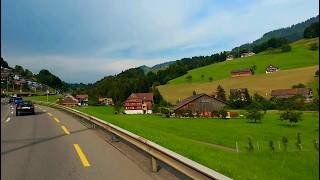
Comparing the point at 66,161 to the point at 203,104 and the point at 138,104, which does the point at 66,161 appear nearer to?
the point at 203,104

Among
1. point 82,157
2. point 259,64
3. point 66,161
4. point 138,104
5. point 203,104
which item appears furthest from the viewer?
point 259,64

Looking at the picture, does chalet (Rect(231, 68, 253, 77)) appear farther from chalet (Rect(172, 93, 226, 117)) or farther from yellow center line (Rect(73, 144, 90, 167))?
yellow center line (Rect(73, 144, 90, 167))

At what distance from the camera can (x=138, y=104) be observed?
131 meters

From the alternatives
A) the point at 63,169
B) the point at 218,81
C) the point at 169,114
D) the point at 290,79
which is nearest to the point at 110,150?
the point at 63,169

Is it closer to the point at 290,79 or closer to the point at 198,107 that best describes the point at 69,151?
the point at 198,107

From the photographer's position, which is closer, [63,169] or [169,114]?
[63,169]

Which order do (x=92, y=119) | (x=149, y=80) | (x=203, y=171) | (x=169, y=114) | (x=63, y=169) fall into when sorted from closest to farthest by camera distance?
1. (x=203, y=171)
2. (x=63, y=169)
3. (x=92, y=119)
4. (x=169, y=114)
5. (x=149, y=80)

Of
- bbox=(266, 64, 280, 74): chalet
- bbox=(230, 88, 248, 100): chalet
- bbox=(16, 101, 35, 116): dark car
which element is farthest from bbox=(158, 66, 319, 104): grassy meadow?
bbox=(16, 101, 35, 116): dark car

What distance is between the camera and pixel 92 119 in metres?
20.1

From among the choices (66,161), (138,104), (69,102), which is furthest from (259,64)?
(66,161)

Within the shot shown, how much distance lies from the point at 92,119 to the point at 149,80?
545 ft

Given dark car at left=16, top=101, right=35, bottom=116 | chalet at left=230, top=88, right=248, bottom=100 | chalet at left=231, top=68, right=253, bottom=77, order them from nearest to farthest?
dark car at left=16, top=101, right=35, bottom=116 < chalet at left=230, top=88, right=248, bottom=100 < chalet at left=231, top=68, right=253, bottom=77

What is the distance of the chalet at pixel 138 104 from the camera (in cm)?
12950

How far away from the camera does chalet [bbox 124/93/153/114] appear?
12950 cm
